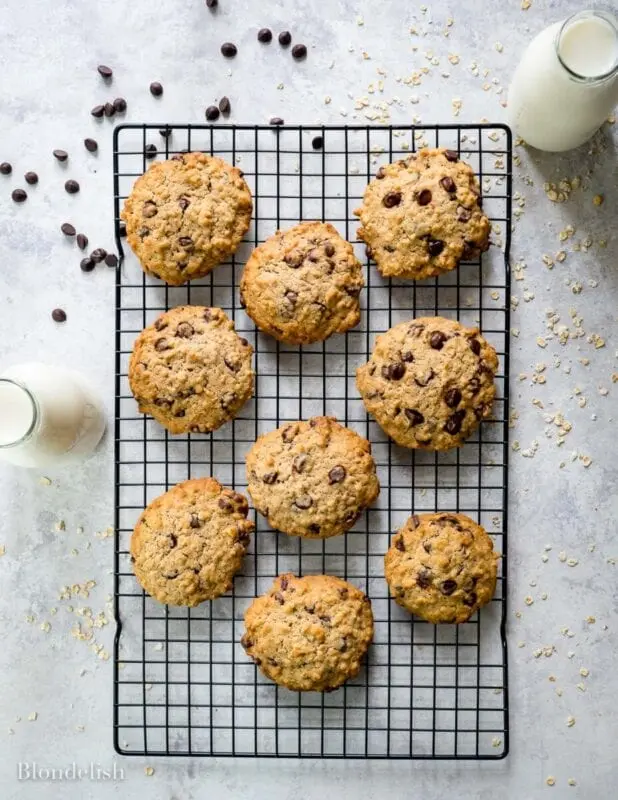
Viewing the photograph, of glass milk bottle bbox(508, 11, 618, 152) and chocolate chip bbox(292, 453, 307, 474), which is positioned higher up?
glass milk bottle bbox(508, 11, 618, 152)

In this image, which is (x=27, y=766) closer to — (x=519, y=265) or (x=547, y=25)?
(x=519, y=265)

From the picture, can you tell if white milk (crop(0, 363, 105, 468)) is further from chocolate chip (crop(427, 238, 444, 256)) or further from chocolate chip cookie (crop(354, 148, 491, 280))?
chocolate chip (crop(427, 238, 444, 256))

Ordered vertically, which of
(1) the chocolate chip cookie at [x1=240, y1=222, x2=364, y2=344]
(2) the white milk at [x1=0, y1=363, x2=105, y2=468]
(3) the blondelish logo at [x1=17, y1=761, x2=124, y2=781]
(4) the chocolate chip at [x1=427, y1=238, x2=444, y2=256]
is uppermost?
(4) the chocolate chip at [x1=427, y1=238, x2=444, y2=256]

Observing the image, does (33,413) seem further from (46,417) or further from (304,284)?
(304,284)

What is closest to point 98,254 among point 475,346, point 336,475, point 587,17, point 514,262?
point 336,475

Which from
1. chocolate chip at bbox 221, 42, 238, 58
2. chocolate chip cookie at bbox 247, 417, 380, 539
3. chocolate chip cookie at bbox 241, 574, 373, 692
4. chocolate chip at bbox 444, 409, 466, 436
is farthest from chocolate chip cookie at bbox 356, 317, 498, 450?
chocolate chip at bbox 221, 42, 238, 58

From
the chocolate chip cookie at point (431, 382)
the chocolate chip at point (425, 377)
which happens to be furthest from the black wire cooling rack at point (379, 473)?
the chocolate chip at point (425, 377)
